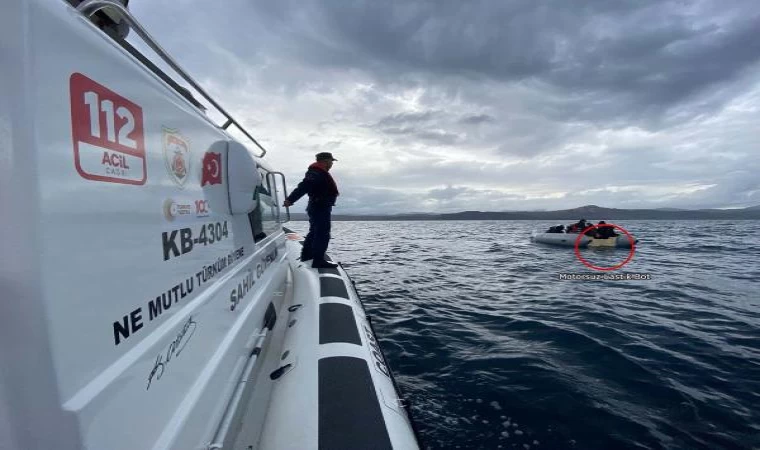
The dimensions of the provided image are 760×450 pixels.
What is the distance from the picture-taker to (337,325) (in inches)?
163

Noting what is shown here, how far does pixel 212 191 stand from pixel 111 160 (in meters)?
1.23

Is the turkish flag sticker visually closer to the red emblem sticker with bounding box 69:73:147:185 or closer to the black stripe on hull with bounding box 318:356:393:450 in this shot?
the red emblem sticker with bounding box 69:73:147:185

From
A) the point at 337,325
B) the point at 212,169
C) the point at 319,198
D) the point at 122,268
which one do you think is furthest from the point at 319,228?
the point at 122,268

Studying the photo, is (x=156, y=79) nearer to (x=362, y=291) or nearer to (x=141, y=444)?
(x=141, y=444)

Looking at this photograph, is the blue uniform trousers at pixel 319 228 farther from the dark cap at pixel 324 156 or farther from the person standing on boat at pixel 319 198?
the dark cap at pixel 324 156

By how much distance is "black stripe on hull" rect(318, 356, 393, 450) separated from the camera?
235cm

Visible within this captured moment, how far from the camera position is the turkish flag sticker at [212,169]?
2.44 meters

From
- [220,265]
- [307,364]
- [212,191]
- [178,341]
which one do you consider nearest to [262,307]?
[307,364]

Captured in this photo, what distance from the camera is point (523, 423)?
3.97m

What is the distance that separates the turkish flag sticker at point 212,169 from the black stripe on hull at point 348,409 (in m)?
1.83

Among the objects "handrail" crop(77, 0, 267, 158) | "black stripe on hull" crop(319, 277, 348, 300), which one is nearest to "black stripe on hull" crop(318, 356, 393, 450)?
"black stripe on hull" crop(319, 277, 348, 300)
